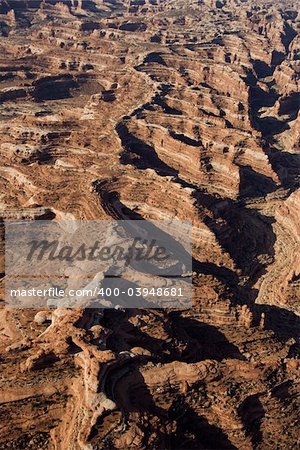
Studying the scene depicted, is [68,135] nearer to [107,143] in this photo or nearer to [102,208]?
[107,143]

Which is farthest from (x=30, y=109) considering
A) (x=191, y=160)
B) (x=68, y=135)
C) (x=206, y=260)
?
(x=206, y=260)

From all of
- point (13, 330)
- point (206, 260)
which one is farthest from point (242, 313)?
point (13, 330)

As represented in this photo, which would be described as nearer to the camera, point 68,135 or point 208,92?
point 68,135

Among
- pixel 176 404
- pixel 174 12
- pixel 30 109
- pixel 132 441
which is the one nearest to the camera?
pixel 132 441

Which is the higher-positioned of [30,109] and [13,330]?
[13,330]

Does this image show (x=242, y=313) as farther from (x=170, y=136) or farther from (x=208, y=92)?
(x=208, y=92)

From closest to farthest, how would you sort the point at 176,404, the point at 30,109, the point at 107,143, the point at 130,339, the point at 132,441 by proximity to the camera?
the point at 132,441, the point at 176,404, the point at 130,339, the point at 107,143, the point at 30,109
